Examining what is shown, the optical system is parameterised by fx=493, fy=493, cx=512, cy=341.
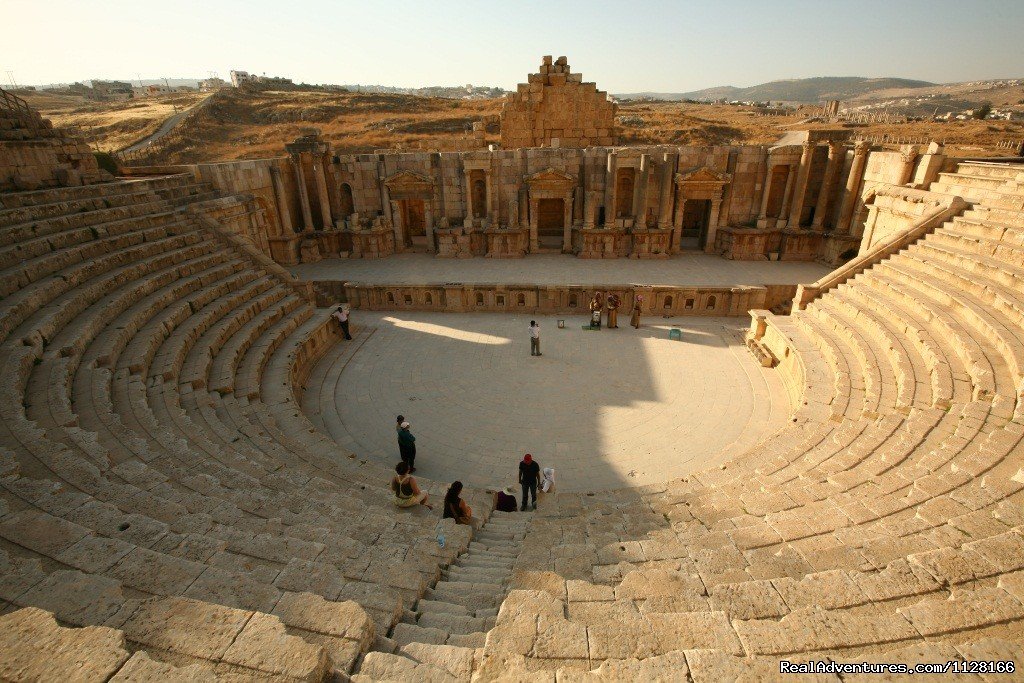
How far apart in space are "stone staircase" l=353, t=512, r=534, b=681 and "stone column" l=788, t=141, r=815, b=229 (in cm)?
1896

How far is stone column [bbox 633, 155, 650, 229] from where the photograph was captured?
63.9 feet

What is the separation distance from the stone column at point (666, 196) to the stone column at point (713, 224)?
1.81 m

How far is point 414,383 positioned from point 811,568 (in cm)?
940

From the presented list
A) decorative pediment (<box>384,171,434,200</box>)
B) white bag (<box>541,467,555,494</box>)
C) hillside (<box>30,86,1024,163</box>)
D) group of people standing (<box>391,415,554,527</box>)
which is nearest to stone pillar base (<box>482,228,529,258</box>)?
decorative pediment (<box>384,171,434,200</box>)

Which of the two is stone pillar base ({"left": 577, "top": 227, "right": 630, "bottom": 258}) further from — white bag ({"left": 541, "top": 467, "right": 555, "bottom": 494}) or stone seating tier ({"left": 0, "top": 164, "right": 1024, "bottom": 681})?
white bag ({"left": 541, "top": 467, "right": 555, "bottom": 494})

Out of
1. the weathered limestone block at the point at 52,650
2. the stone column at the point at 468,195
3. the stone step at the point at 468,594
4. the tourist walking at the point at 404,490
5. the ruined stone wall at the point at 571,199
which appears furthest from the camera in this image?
the stone column at the point at 468,195

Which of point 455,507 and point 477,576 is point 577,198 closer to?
point 455,507

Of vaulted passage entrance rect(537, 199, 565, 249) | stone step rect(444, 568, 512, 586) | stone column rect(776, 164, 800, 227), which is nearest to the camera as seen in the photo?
stone step rect(444, 568, 512, 586)

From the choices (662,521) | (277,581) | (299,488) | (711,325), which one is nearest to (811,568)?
(662,521)

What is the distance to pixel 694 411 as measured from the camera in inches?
434

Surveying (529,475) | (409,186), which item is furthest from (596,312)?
(409,186)

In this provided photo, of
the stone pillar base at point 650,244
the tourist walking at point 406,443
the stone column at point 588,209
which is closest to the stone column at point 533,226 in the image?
the stone column at point 588,209

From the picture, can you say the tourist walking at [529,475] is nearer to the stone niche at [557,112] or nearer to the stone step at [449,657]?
the stone step at [449,657]

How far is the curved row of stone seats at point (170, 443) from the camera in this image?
395 cm
